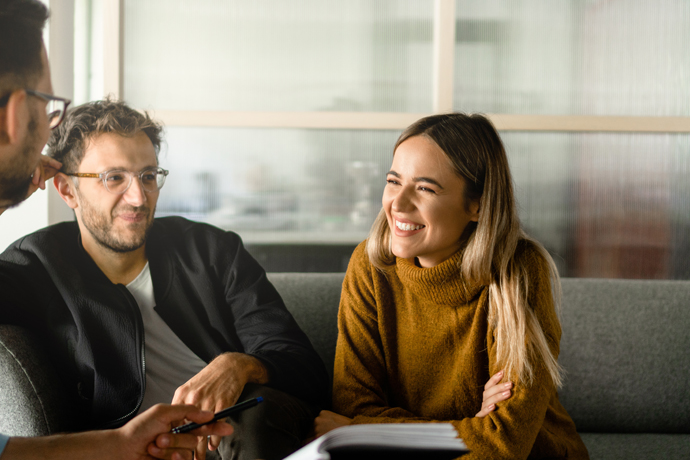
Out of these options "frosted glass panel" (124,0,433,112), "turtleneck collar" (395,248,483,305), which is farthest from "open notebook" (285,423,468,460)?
"frosted glass panel" (124,0,433,112)

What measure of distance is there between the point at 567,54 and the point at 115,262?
153cm

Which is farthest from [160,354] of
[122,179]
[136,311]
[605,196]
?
[605,196]

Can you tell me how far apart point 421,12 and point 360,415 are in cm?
125

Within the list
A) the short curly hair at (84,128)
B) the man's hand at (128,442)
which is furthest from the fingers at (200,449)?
the short curly hair at (84,128)

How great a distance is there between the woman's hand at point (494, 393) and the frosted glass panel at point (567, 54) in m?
0.92

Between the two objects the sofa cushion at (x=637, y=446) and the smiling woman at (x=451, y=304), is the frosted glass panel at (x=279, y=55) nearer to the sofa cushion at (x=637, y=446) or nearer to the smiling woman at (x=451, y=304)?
the smiling woman at (x=451, y=304)

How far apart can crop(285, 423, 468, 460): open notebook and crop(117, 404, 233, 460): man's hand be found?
327mm

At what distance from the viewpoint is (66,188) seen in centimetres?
118

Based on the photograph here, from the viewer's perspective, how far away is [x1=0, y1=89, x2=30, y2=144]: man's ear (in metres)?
1.05

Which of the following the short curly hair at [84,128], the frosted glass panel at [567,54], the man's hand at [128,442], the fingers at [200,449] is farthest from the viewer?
the frosted glass panel at [567,54]

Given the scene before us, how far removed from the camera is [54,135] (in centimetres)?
115

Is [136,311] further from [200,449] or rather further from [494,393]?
[494,393]

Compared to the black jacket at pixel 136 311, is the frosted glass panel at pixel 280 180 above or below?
above

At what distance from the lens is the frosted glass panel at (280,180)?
1488mm
